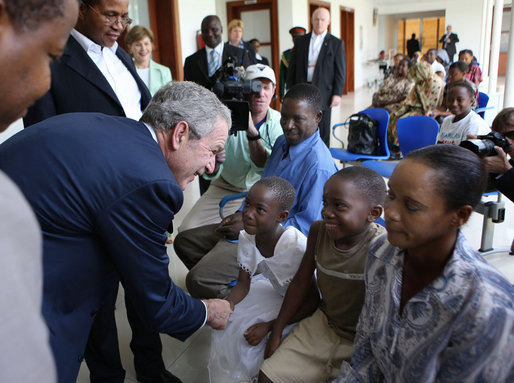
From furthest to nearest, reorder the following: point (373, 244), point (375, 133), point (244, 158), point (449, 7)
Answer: point (449, 7) → point (375, 133) → point (244, 158) → point (373, 244)

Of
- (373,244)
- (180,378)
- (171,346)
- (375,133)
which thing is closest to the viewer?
(373,244)

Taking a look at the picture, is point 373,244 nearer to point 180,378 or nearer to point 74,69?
point 180,378

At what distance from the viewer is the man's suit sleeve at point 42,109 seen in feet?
5.47

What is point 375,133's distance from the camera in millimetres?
3697

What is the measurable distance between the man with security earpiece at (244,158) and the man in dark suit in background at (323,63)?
2.18 metres

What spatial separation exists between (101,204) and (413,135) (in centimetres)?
287

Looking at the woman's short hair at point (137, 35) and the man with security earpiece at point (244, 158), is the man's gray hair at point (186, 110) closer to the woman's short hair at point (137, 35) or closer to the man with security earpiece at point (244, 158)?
the man with security earpiece at point (244, 158)

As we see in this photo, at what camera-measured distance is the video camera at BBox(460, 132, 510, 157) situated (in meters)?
1.53

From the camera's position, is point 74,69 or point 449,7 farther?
point 449,7

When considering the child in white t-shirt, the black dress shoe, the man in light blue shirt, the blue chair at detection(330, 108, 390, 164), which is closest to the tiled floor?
the black dress shoe

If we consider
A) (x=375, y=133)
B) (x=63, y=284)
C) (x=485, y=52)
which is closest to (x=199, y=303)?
(x=63, y=284)

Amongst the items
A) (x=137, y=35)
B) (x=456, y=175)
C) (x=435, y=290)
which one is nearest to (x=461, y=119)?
(x=456, y=175)

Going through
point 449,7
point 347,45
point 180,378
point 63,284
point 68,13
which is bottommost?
point 180,378

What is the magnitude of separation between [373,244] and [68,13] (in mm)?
902
